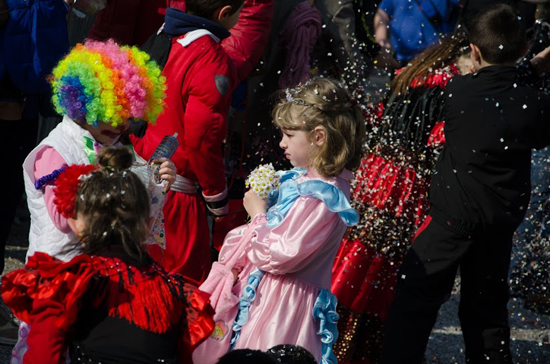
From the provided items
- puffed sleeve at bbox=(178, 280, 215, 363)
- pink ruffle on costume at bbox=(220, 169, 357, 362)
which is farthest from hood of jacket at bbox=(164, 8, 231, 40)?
puffed sleeve at bbox=(178, 280, 215, 363)

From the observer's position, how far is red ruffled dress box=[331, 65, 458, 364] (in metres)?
4.11

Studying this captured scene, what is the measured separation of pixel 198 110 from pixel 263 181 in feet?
2.25

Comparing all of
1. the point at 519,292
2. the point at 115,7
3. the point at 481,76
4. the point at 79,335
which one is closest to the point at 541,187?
the point at 519,292

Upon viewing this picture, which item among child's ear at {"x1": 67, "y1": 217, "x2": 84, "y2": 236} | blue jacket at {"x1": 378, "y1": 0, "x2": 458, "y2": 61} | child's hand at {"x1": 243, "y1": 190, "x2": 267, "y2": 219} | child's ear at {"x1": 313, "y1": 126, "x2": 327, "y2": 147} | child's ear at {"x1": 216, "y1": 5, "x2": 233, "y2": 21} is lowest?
child's ear at {"x1": 67, "y1": 217, "x2": 84, "y2": 236}

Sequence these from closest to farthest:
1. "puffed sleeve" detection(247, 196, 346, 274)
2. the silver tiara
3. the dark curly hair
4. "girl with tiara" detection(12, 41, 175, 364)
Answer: the dark curly hair
"girl with tiara" detection(12, 41, 175, 364)
"puffed sleeve" detection(247, 196, 346, 274)
the silver tiara

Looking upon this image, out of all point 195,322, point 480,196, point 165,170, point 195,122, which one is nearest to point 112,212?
point 195,322

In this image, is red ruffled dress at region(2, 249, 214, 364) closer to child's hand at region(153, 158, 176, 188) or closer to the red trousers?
child's hand at region(153, 158, 176, 188)

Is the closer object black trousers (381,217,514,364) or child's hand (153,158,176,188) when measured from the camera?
child's hand (153,158,176,188)

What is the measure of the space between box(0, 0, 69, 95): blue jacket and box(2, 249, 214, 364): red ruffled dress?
171 centimetres

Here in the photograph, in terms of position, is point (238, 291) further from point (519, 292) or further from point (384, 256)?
point (519, 292)

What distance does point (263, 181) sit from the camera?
10.3ft

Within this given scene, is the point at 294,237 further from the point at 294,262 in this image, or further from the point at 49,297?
the point at 49,297

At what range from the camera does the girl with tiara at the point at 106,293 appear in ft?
7.02

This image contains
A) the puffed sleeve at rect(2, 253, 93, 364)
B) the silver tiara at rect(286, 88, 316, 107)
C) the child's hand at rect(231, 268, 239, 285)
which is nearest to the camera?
the puffed sleeve at rect(2, 253, 93, 364)
